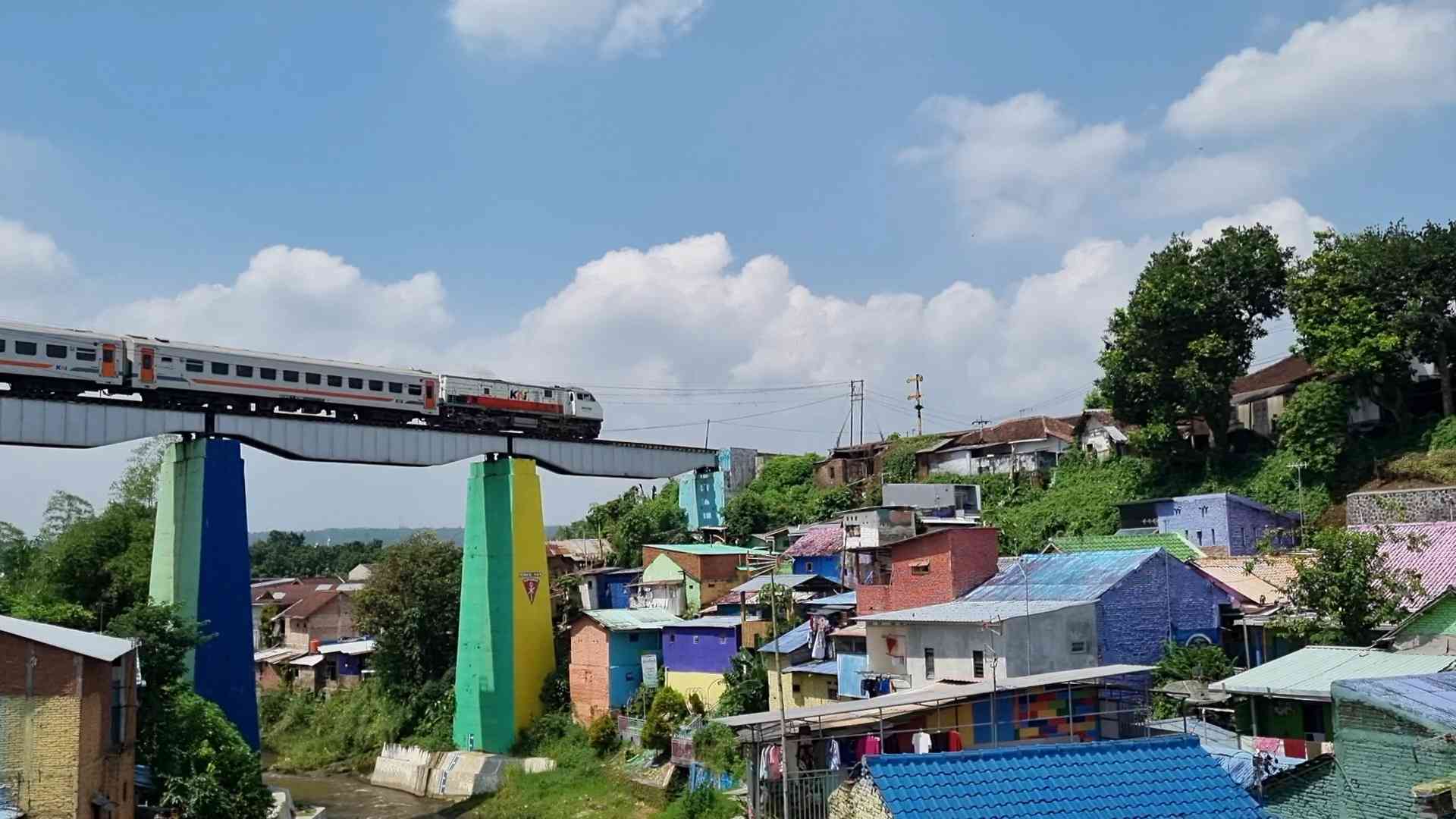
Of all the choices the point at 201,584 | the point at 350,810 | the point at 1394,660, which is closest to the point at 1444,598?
the point at 1394,660

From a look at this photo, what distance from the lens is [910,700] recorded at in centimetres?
1307

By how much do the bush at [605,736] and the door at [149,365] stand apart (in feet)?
47.1

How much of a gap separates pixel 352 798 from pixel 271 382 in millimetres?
12781

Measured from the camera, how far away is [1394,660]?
16.1 meters

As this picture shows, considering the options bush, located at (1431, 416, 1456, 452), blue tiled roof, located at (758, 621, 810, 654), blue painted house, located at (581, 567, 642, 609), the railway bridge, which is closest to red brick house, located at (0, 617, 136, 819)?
the railway bridge

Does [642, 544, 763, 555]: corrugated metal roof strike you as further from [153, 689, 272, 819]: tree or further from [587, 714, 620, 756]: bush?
[153, 689, 272, 819]: tree

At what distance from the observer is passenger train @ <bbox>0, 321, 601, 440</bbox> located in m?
27.0

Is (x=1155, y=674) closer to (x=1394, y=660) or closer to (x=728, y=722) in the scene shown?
(x=1394, y=660)

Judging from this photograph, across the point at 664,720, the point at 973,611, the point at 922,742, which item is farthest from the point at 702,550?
the point at 922,742

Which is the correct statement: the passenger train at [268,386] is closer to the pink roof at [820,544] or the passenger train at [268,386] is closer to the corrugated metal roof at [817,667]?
the pink roof at [820,544]

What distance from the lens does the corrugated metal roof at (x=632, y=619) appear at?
32.1m

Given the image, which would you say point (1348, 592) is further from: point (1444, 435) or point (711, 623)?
point (711, 623)

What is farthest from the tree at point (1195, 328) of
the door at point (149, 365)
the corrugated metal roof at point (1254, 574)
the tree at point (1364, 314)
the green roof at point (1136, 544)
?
the door at point (149, 365)


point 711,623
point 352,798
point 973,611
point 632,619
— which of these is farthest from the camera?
point 352,798
